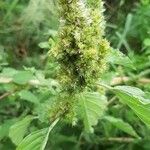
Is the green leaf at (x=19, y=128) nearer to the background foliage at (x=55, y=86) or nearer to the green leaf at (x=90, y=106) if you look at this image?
the background foliage at (x=55, y=86)

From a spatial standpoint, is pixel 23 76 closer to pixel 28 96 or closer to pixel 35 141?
pixel 28 96

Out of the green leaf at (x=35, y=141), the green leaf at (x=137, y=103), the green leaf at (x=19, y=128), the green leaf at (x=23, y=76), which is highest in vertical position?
the green leaf at (x=137, y=103)

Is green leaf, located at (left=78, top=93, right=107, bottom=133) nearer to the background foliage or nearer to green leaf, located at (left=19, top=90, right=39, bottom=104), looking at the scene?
the background foliage

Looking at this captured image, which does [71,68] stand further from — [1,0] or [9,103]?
[1,0]

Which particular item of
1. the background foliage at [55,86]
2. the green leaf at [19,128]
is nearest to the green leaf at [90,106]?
the background foliage at [55,86]

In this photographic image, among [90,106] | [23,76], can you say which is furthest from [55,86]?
[90,106]

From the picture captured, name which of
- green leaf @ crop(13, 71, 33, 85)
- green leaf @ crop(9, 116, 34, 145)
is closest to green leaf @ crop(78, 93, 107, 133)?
green leaf @ crop(9, 116, 34, 145)
